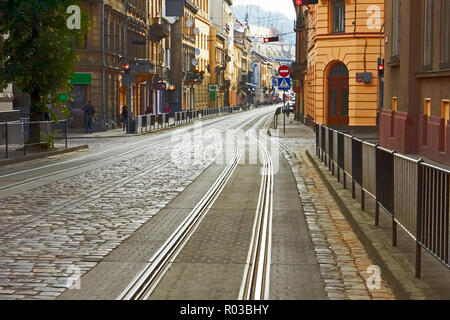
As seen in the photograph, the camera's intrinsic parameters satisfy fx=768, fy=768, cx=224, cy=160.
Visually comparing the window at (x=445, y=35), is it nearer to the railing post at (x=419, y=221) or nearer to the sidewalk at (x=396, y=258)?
the sidewalk at (x=396, y=258)

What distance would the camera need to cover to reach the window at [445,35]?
2042cm

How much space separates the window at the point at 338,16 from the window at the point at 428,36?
18113 millimetres

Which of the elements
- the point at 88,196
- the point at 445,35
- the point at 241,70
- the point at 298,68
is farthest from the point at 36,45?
the point at 241,70

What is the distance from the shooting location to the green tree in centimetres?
2533

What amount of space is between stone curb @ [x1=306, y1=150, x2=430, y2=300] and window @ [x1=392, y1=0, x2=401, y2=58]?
1523cm

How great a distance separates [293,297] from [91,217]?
5.60m

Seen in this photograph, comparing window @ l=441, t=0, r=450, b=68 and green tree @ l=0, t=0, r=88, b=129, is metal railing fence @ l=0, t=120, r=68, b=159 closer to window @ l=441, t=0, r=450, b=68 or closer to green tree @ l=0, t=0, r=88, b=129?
green tree @ l=0, t=0, r=88, b=129

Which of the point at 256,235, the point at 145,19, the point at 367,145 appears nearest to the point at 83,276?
the point at 256,235

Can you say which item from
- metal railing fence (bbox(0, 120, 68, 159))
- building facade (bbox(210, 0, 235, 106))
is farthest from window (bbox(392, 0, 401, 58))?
building facade (bbox(210, 0, 235, 106))

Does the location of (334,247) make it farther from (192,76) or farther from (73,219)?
(192,76)

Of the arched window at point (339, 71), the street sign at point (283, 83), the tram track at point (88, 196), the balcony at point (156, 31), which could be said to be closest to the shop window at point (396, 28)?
the street sign at point (283, 83)

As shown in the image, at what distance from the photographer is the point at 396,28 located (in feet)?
87.9

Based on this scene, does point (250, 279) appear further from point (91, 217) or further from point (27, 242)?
point (91, 217)

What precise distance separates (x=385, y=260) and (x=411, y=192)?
773mm
